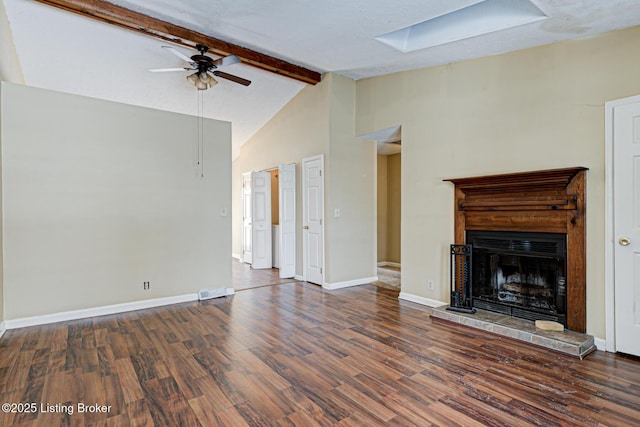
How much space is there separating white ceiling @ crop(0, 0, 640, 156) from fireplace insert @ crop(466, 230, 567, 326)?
6.59ft

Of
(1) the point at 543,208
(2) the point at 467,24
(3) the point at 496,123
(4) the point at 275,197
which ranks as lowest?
(1) the point at 543,208

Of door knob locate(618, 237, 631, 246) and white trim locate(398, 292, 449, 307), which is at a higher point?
door knob locate(618, 237, 631, 246)

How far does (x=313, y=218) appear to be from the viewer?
18.9 feet

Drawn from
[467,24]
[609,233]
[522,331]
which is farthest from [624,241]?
[467,24]

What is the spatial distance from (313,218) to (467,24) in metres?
3.49

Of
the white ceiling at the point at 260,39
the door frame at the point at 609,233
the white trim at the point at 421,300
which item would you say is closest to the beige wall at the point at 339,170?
the white ceiling at the point at 260,39

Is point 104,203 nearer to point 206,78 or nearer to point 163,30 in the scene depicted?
point 206,78

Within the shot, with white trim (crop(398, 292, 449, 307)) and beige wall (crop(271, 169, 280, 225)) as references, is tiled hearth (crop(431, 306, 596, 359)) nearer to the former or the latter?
white trim (crop(398, 292, 449, 307))

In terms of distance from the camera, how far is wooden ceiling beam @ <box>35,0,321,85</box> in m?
3.58

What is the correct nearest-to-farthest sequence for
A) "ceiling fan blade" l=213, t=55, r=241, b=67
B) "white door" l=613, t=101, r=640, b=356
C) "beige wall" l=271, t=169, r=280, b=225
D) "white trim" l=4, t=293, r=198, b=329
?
"white door" l=613, t=101, r=640, b=356
"white trim" l=4, t=293, r=198, b=329
"ceiling fan blade" l=213, t=55, r=241, b=67
"beige wall" l=271, t=169, r=280, b=225

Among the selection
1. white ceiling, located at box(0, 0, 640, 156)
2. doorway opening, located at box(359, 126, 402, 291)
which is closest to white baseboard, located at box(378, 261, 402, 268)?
doorway opening, located at box(359, 126, 402, 291)

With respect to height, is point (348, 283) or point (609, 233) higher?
point (609, 233)

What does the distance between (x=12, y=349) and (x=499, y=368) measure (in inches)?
168

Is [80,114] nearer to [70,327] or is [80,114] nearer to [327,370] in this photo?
[70,327]
